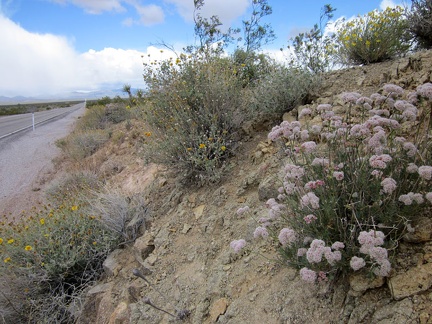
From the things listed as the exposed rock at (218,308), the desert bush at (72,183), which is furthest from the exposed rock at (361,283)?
the desert bush at (72,183)

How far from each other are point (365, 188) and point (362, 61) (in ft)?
14.6

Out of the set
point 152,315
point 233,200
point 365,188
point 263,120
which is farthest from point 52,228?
point 365,188

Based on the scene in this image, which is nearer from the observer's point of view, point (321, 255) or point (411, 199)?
point (321, 255)

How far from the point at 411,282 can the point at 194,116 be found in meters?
3.66

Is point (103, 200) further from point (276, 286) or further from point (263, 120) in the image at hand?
point (276, 286)

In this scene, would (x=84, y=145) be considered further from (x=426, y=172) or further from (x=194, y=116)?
(x=426, y=172)

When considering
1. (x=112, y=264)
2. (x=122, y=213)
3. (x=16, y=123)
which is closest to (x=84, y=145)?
(x=122, y=213)

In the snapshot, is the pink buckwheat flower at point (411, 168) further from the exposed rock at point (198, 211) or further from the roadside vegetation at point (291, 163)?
the exposed rock at point (198, 211)

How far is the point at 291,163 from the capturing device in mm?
3082

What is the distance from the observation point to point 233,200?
369 centimetres

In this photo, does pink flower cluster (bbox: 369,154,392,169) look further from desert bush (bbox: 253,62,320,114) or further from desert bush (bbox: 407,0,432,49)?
desert bush (bbox: 407,0,432,49)

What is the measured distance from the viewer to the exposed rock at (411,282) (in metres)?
1.67

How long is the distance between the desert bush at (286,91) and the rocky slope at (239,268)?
227 millimetres

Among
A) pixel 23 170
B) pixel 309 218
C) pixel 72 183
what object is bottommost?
pixel 23 170
